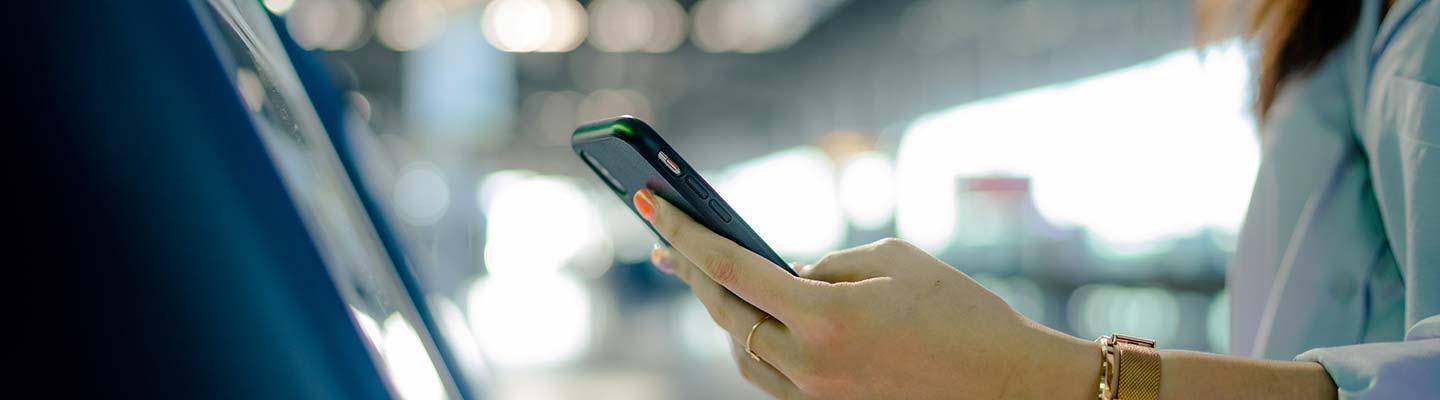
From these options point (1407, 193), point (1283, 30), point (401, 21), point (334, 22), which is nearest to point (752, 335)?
point (1407, 193)

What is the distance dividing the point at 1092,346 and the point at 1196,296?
254 inches

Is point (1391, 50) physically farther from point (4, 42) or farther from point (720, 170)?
point (720, 170)

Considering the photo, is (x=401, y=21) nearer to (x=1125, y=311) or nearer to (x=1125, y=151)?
(x=1125, y=311)

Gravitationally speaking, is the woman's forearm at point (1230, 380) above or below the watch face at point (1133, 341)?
below

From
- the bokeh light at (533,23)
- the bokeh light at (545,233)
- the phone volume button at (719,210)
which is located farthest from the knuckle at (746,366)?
the bokeh light at (545,233)

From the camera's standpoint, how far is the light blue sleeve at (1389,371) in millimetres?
757

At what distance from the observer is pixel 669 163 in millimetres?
764

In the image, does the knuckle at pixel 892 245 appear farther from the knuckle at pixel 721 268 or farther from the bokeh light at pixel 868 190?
the bokeh light at pixel 868 190

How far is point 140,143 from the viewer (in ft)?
1.38

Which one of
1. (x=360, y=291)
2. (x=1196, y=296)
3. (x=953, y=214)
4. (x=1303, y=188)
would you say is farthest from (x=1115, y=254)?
(x=360, y=291)

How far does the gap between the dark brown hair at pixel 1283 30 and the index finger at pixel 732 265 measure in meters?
0.68

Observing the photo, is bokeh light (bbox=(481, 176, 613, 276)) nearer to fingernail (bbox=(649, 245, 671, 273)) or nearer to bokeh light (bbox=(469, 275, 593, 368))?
bokeh light (bbox=(469, 275, 593, 368))

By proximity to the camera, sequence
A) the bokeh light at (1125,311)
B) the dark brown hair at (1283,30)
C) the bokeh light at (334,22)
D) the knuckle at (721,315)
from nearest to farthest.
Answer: the knuckle at (721,315) → the dark brown hair at (1283,30) → the bokeh light at (1125,311) → the bokeh light at (334,22)

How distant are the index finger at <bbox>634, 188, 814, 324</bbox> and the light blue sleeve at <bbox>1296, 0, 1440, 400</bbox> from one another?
0.41 m
